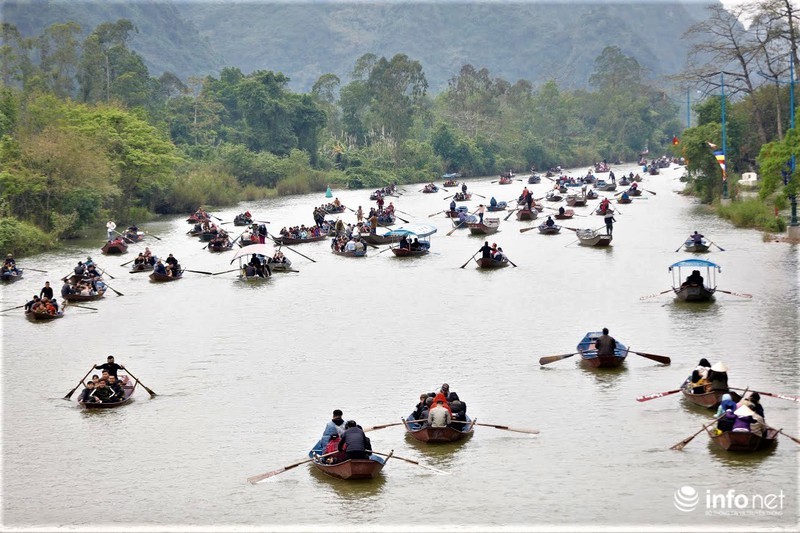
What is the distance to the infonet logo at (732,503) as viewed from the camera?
60.1ft

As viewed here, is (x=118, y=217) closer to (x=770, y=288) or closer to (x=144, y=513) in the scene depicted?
(x=770, y=288)

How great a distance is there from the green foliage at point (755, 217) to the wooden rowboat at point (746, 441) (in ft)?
110

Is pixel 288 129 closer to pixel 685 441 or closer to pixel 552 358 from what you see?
pixel 552 358

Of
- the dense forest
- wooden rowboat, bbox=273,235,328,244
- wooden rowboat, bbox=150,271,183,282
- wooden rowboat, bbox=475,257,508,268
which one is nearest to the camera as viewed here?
wooden rowboat, bbox=150,271,183,282

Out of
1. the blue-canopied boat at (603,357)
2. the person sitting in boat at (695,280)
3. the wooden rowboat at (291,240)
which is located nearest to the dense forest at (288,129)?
the person sitting in boat at (695,280)

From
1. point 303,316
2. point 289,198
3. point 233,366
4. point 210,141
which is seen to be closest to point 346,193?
point 289,198

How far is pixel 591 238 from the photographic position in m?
52.8

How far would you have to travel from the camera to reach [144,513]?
19.4 m

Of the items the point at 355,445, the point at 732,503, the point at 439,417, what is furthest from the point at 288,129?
the point at 732,503

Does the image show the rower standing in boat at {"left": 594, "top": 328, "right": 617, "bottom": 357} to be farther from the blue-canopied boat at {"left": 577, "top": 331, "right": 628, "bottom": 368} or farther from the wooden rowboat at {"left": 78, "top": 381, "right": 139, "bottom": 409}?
the wooden rowboat at {"left": 78, "top": 381, "right": 139, "bottom": 409}

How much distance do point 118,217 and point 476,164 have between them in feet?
208

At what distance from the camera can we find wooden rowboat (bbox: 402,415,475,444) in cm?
2206

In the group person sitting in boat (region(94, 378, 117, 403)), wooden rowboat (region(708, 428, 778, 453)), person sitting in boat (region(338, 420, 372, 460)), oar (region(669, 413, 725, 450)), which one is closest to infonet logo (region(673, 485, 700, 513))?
oar (region(669, 413, 725, 450))

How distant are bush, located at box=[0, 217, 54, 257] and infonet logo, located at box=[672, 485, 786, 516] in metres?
42.0
